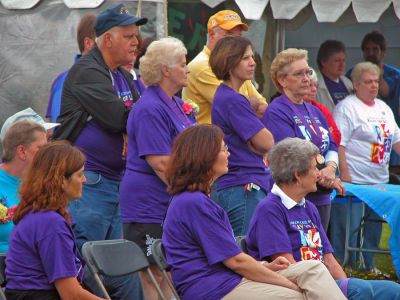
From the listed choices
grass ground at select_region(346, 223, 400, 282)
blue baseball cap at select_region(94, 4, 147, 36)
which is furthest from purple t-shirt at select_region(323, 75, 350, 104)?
blue baseball cap at select_region(94, 4, 147, 36)

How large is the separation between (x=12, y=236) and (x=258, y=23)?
14.9ft

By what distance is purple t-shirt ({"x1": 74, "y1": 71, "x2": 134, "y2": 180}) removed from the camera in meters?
6.34

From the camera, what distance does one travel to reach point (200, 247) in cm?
525

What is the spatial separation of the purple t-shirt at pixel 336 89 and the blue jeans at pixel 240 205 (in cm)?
308

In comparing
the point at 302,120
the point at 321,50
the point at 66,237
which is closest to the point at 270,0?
the point at 321,50

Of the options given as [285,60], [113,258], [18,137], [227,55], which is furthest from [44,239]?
[285,60]

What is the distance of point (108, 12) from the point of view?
21.4ft

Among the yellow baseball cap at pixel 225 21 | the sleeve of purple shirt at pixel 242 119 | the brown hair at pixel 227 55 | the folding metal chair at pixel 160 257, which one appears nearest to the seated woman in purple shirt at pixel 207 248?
the folding metal chair at pixel 160 257

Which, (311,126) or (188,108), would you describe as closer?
(188,108)

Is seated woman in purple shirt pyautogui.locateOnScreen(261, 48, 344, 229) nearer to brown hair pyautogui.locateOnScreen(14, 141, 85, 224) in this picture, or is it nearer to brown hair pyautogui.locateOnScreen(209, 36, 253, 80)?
brown hair pyautogui.locateOnScreen(209, 36, 253, 80)

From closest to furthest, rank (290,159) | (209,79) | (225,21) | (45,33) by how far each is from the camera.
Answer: (290,159) → (209,79) → (225,21) → (45,33)

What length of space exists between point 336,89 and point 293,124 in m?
2.64

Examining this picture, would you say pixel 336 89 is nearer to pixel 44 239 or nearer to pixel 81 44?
pixel 81 44

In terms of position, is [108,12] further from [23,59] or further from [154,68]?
[23,59]
